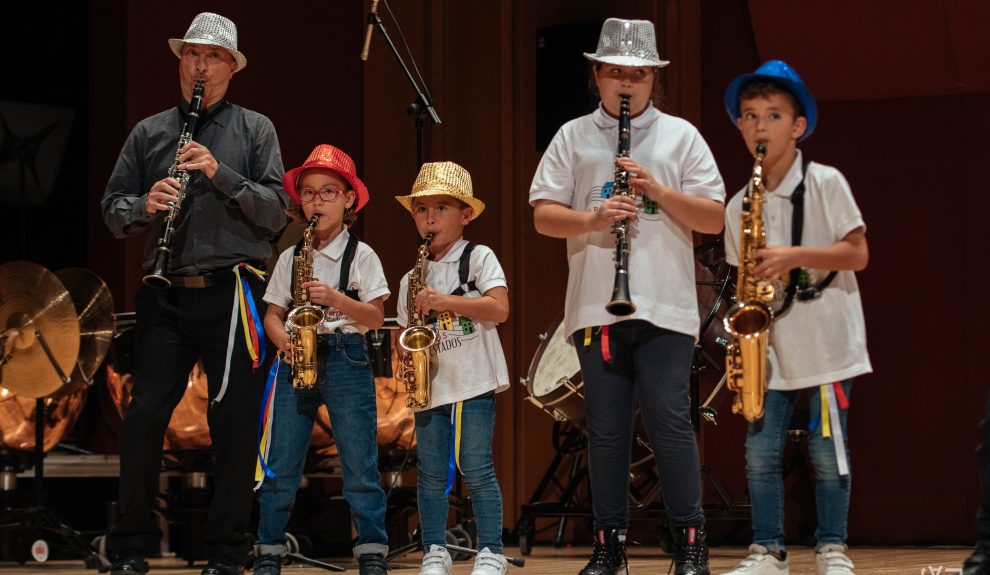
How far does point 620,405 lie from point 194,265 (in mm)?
1472

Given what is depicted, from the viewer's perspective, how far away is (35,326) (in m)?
5.72

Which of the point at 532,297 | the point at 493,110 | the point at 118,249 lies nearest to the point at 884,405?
the point at 532,297

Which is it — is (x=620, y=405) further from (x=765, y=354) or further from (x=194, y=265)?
(x=194, y=265)

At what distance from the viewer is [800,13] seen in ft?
20.6

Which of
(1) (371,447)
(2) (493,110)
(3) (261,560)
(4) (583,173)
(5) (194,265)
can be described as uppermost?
(2) (493,110)

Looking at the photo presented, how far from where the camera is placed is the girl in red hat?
13.7 ft

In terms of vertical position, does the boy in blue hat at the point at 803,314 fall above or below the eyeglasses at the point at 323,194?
below

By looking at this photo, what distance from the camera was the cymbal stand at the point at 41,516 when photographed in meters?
5.55

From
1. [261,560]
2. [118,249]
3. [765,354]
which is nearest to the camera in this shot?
[765,354]

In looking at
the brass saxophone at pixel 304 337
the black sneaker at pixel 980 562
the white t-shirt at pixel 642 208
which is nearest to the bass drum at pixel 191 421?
the brass saxophone at pixel 304 337

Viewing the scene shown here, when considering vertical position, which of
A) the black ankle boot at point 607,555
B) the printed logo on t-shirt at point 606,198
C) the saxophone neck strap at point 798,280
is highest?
the printed logo on t-shirt at point 606,198

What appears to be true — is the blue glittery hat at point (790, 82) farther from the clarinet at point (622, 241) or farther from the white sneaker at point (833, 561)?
the white sneaker at point (833, 561)

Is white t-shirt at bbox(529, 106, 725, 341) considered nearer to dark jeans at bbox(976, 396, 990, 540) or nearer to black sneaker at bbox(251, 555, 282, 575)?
dark jeans at bbox(976, 396, 990, 540)

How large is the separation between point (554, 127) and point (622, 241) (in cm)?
321
